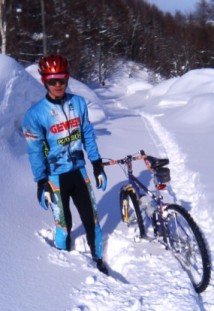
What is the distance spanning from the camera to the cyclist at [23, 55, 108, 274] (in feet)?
10.8

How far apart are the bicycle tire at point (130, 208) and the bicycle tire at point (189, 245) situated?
1.88ft

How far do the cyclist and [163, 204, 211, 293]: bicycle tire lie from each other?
67 centimetres

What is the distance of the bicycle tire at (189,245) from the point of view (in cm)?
307

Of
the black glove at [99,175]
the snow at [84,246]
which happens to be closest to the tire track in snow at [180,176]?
the snow at [84,246]

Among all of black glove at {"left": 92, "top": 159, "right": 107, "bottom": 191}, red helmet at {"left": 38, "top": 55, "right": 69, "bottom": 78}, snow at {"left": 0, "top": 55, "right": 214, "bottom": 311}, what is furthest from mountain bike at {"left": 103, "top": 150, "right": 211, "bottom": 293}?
red helmet at {"left": 38, "top": 55, "right": 69, "bottom": 78}

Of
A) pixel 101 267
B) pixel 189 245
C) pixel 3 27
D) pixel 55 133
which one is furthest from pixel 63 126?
pixel 3 27

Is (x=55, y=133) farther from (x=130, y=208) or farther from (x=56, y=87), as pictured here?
(x=130, y=208)

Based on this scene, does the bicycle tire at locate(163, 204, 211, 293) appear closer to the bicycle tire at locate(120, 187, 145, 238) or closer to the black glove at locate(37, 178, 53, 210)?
the bicycle tire at locate(120, 187, 145, 238)

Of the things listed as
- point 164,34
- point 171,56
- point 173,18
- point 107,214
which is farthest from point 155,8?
point 107,214

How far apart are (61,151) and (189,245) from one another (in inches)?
53.8

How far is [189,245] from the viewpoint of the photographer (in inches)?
131

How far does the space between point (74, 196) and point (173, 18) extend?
2125 inches

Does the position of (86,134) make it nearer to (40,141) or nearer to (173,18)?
(40,141)

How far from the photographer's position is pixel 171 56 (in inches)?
1602
